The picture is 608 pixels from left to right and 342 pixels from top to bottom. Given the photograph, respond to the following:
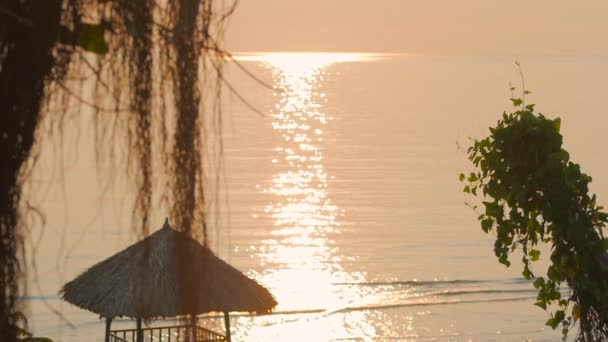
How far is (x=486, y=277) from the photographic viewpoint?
4416 cm

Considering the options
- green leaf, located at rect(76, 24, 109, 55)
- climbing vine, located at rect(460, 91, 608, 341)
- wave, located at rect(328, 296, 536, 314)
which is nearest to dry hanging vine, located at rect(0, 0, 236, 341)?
green leaf, located at rect(76, 24, 109, 55)

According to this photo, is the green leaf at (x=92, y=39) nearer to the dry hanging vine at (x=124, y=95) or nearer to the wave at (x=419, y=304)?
the dry hanging vine at (x=124, y=95)

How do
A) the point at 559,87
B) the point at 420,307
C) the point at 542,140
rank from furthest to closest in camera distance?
the point at 559,87 → the point at 420,307 → the point at 542,140

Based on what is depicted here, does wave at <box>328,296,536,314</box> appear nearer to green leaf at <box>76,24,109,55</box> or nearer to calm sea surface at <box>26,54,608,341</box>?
calm sea surface at <box>26,54,608,341</box>

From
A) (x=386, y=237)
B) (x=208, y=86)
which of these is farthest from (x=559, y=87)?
(x=208, y=86)

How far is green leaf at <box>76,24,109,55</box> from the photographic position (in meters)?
1.99

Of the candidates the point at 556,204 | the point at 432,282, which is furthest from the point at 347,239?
the point at 556,204

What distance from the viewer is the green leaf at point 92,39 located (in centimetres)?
199

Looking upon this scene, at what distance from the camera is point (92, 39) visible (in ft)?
6.54

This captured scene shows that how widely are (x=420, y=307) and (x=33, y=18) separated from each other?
125ft

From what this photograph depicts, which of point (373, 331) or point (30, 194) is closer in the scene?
point (30, 194)

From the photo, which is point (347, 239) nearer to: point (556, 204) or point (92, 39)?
point (556, 204)

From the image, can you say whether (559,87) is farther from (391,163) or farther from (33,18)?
(33,18)

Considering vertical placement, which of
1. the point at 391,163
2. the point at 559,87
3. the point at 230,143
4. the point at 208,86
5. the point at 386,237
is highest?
the point at 559,87
